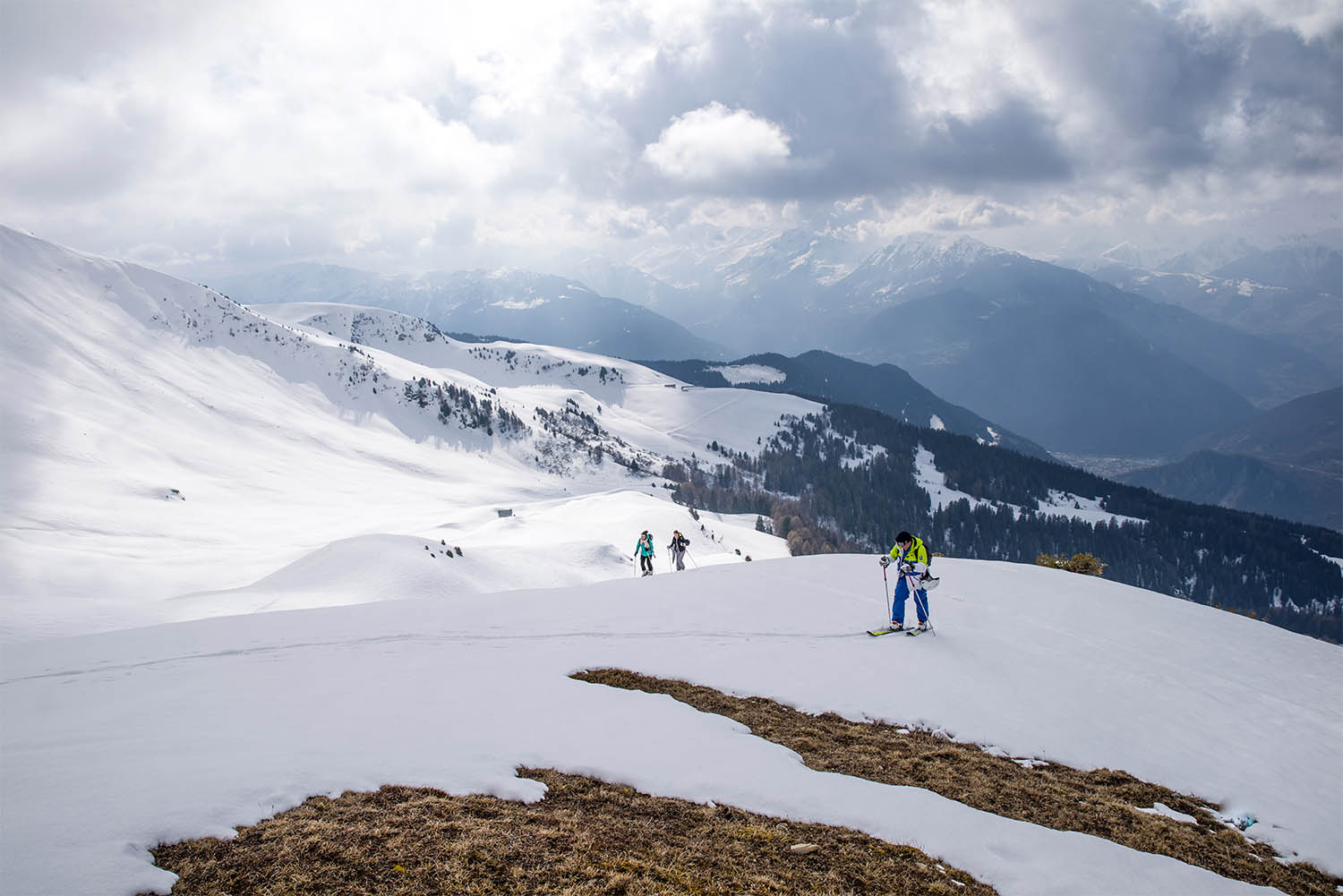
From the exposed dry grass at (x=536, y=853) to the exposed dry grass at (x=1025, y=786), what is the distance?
3043 millimetres

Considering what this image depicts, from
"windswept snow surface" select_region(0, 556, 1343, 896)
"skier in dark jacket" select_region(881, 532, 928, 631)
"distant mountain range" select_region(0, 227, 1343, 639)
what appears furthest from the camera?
"distant mountain range" select_region(0, 227, 1343, 639)

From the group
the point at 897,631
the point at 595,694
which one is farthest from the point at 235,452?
the point at 897,631

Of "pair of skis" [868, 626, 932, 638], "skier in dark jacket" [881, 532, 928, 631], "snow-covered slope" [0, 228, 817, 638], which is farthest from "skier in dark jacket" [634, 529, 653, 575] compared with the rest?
"skier in dark jacket" [881, 532, 928, 631]

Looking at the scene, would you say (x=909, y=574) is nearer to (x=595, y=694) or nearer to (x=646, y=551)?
(x=595, y=694)

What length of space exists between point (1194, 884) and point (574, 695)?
10.3 meters

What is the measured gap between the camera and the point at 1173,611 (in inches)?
923

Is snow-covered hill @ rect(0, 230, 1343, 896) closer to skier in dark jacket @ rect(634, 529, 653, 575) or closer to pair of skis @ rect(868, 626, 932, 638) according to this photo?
pair of skis @ rect(868, 626, 932, 638)

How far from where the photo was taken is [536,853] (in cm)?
719

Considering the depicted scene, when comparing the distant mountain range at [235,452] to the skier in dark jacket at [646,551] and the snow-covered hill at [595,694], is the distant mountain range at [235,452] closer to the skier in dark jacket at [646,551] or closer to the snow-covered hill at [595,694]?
the skier in dark jacket at [646,551]

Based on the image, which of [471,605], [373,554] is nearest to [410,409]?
[373,554]

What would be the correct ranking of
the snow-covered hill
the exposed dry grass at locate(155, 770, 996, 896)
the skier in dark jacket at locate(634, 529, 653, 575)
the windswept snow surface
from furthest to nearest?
the skier in dark jacket at locate(634, 529, 653, 575) < the snow-covered hill < the windswept snow surface < the exposed dry grass at locate(155, 770, 996, 896)

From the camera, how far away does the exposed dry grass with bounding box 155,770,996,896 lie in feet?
21.4

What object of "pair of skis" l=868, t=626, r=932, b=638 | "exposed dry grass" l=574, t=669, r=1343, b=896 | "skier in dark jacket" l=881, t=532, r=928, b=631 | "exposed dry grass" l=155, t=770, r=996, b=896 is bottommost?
"exposed dry grass" l=574, t=669, r=1343, b=896

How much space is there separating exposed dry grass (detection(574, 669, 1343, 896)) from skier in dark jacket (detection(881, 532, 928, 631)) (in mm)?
6398
